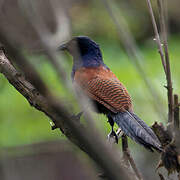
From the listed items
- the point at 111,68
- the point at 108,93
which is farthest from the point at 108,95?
the point at 111,68

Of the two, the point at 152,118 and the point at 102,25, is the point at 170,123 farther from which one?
the point at 102,25

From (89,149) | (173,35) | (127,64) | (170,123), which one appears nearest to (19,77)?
(170,123)

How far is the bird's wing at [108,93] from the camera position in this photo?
10.9 feet

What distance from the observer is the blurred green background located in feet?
13.8

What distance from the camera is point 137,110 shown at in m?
4.31

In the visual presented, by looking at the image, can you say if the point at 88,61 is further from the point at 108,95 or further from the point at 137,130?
the point at 137,130

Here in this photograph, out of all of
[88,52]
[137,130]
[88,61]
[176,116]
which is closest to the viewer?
[176,116]

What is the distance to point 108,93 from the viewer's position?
11.1 feet

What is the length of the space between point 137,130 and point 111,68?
233 centimetres

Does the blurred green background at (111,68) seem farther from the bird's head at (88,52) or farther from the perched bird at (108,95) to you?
the bird's head at (88,52)

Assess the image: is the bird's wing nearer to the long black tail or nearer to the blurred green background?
the long black tail

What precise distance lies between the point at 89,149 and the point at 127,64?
4207 mm

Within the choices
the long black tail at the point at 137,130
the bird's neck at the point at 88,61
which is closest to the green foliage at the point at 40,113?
the bird's neck at the point at 88,61

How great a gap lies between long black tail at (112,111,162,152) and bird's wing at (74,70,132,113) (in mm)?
88
